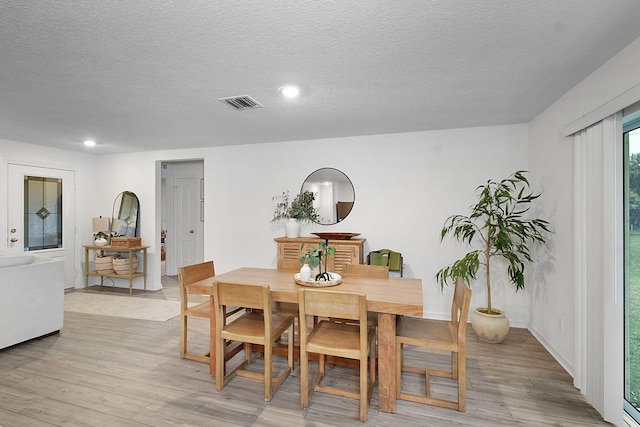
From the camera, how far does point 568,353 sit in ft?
8.55

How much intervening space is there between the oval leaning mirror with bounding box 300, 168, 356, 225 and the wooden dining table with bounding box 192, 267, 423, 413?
168 centimetres

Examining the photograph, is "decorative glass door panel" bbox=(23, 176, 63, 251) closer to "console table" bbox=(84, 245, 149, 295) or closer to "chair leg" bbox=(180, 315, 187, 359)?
"console table" bbox=(84, 245, 149, 295)

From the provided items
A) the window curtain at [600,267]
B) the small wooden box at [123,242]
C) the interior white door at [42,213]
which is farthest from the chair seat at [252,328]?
the interior white door at [42,213]

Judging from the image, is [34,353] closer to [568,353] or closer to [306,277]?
[306,277]

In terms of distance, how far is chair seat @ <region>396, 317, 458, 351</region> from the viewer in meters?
2.05

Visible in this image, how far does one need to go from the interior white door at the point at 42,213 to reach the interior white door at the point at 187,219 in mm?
1625

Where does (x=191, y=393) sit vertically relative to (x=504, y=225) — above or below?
below

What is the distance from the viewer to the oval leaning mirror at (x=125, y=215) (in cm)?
536

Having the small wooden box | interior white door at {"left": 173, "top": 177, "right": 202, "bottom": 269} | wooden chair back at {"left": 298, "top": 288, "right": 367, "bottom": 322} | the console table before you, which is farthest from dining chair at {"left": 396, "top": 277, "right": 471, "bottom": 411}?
interior white door at {"left": 173, "top": 177, "right": 202, "bottom": 269}

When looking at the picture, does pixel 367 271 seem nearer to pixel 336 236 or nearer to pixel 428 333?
pixel 428 333

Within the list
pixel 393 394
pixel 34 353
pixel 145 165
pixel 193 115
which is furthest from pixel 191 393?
pixel 145 165

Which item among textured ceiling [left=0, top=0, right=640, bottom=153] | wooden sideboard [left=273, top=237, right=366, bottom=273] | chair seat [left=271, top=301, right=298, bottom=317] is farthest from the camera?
wooden sideboard [left=273, top=237, right=366, bottom=273]

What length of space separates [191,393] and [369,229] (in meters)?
2.69

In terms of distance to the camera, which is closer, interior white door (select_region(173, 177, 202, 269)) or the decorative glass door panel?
the decorative glass door panel
